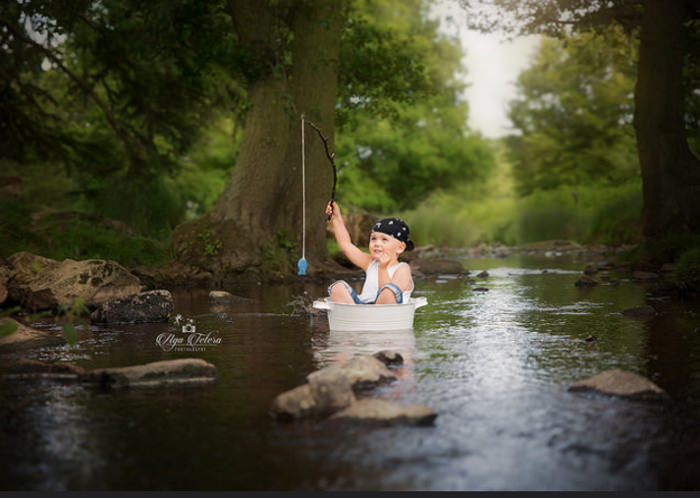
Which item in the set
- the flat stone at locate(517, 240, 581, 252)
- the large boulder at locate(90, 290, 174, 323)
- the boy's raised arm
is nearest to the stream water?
the boy's raised arm

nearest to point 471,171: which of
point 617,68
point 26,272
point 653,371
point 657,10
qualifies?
point 617,68

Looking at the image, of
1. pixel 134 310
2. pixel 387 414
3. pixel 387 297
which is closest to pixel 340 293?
pixel 387 297

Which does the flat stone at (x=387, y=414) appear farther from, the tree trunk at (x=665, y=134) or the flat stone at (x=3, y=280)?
the tree trunk at (x=665, y=134)

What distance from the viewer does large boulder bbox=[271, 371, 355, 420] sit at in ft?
17.6

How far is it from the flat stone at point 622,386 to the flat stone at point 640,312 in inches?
199

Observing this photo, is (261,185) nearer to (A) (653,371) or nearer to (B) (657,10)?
(B) (657,10)

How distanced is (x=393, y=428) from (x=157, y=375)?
2.35m

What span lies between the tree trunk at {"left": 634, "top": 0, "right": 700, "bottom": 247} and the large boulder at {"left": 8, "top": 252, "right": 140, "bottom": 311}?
1315 cm

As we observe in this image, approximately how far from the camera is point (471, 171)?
177 feet

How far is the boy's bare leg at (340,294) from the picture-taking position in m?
9.05

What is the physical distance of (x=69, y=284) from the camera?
40.8ft

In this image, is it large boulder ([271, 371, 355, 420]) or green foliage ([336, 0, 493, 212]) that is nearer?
large boulder ([271, 371, 355, 420])

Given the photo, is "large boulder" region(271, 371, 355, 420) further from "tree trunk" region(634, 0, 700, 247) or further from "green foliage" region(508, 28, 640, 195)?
"green foliage" region(508, 28, 640, 195)

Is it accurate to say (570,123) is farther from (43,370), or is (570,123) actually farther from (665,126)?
(43,370)
